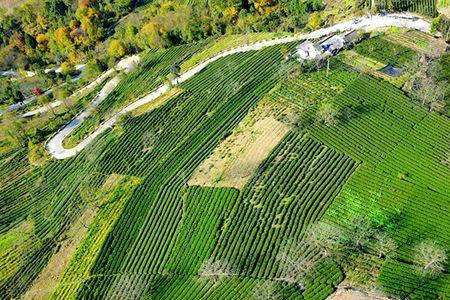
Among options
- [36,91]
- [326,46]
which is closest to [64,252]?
[326,46]

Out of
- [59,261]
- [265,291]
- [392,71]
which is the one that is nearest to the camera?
[265,291]

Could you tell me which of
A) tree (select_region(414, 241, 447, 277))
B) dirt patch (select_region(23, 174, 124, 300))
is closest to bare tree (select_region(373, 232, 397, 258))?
tree (select_region(414, 241, 447, 277))

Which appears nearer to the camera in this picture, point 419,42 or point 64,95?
point 419,42

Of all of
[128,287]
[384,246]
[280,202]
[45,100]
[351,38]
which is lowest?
[128,287]

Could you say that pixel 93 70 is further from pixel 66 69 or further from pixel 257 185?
pixel 257 185

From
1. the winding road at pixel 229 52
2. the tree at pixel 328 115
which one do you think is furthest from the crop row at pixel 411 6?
the tree at pixel 328 115

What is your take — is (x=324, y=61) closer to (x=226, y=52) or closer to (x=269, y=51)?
(x=269, y=51)
